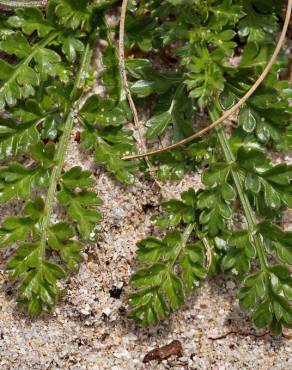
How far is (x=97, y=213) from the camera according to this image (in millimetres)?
3170

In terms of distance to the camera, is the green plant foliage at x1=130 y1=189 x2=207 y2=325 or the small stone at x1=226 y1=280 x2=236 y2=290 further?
the small stone at x1=226 y1=280 x2=236 y2=290

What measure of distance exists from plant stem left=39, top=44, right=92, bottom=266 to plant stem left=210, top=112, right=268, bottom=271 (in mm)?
629

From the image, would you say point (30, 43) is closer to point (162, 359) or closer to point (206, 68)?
point (206, 68)

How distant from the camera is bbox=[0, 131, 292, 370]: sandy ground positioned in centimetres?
327

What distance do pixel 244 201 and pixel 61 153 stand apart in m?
0.79

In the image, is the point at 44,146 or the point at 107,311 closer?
the point at 44,146

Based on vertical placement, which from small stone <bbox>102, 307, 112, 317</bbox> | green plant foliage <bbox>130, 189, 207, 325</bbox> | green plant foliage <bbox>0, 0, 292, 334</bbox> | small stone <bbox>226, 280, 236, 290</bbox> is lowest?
small stone <bbox>226, 280, 236, 290</bbox>

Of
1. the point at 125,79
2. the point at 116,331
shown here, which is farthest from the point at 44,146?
the point at 116,331

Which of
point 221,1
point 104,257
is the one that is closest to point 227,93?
point 221,1

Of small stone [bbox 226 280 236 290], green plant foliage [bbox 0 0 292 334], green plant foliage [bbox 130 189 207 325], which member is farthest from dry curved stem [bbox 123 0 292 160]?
small stone [bbox 226 280 236 290]

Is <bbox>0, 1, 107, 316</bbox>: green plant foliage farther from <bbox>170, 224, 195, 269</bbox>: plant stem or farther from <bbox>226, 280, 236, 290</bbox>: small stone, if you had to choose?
<bbox>226, 280, 236, 290</bbox>: small stone

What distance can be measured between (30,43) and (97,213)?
2.85 feet

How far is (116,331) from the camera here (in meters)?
3.31

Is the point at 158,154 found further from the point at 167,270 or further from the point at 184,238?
the point at 167,270
